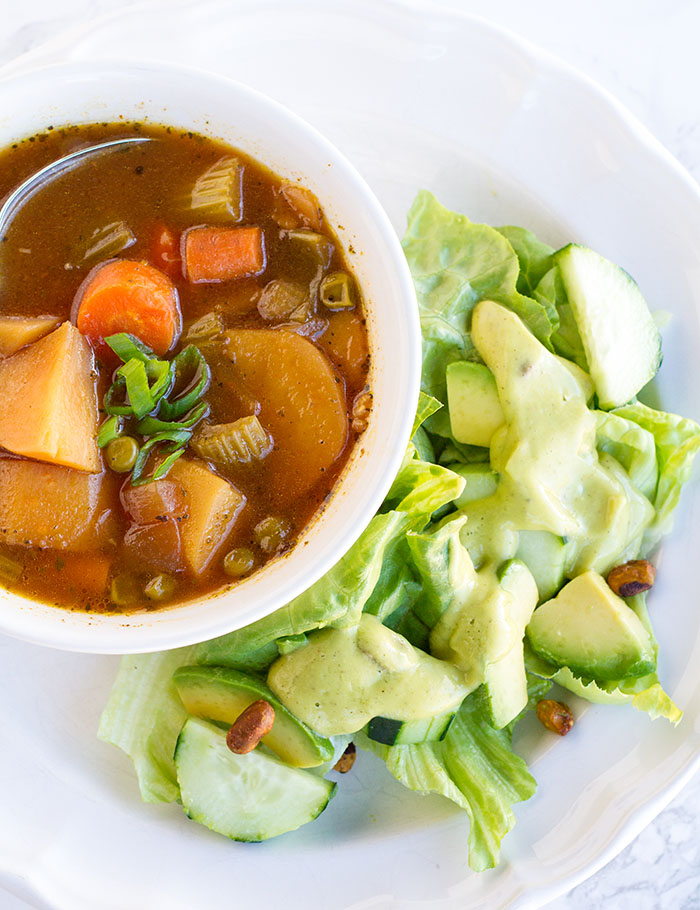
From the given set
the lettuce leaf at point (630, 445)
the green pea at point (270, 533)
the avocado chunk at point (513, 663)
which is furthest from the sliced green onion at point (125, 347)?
the lettuce leaf at point (630, 445)

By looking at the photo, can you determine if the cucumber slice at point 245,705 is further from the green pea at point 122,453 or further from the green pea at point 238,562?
Result: the green pea at point 122,453

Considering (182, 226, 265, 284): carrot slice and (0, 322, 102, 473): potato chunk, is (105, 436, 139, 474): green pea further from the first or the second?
(182, 226, 265, 284): carrot slice

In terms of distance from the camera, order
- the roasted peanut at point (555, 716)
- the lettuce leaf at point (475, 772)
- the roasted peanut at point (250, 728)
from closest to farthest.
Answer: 1. the roasted peanut at point (250, 728)
2. the lettuce leaf at point (475, 772)
3. the roasted peanut at point (555, 716)

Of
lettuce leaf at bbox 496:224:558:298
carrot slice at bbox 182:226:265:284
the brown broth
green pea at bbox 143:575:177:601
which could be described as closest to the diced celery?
the brown broth

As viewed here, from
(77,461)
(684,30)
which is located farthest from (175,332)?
(684,30)

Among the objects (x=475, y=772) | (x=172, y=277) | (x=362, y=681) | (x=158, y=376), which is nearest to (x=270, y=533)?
(x=158, y=376)

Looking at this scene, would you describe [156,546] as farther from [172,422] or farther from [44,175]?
[44,175]
